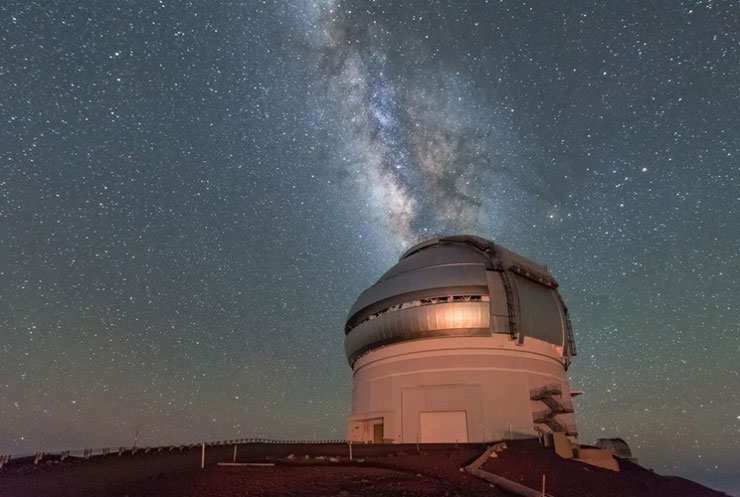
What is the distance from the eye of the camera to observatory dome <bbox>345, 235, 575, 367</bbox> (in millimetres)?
30250

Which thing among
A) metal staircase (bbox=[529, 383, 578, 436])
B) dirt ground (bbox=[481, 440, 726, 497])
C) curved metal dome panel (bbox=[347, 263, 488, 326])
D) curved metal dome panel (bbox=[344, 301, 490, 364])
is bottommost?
dirt ground (bbox=[481, 440, 726, 497])

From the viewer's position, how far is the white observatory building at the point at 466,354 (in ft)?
95.8

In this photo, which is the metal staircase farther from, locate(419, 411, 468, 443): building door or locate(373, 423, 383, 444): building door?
locate(373, 423, 383, 444): building door

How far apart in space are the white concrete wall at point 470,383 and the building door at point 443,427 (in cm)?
31

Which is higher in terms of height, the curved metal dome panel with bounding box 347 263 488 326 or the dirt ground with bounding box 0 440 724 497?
the curved metal dome panel with bounding box 347 263 488 326

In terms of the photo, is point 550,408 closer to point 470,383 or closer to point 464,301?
point 470,383

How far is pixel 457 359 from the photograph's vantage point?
30016 mm

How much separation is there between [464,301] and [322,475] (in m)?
18.6

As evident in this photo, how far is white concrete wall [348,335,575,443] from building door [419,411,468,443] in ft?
1.02

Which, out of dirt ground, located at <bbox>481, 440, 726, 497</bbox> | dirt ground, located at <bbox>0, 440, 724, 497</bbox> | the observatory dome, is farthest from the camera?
the observatory dome

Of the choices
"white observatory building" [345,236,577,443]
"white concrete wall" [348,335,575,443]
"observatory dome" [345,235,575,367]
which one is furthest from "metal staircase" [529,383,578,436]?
"observatory dome" [345,235,575,367]

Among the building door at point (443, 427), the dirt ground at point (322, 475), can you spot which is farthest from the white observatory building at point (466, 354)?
the dirt ground at point (322, 475)

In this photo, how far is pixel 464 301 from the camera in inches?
1201

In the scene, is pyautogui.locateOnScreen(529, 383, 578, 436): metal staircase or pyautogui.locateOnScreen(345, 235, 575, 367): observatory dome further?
pyautogui.locateOnScreen(345, 235, 575, 367): observatory dome
